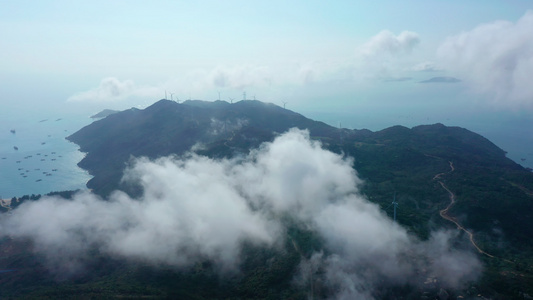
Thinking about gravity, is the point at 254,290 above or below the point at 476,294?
below

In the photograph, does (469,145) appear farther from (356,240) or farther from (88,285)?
(88,285)

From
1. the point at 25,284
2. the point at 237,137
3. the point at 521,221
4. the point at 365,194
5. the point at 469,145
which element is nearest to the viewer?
the point at 25,284

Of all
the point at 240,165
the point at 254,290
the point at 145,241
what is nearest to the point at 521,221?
the point at 254,290

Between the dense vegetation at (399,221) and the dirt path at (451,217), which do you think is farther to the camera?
the dirt path at (451,217)

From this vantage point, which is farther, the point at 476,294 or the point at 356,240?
the point at 356,240

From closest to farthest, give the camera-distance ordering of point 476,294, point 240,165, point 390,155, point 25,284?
point 476,294
point 25,284
point 240,165
point 390,155

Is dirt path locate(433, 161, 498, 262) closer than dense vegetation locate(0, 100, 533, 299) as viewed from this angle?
No

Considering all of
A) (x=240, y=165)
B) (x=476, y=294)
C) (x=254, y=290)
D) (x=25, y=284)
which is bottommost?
(x=25, y=284)

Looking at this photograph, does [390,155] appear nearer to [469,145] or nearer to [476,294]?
[469,145]

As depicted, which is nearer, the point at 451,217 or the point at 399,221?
the point at 399,221

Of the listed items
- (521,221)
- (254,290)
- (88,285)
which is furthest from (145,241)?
(521,221)
